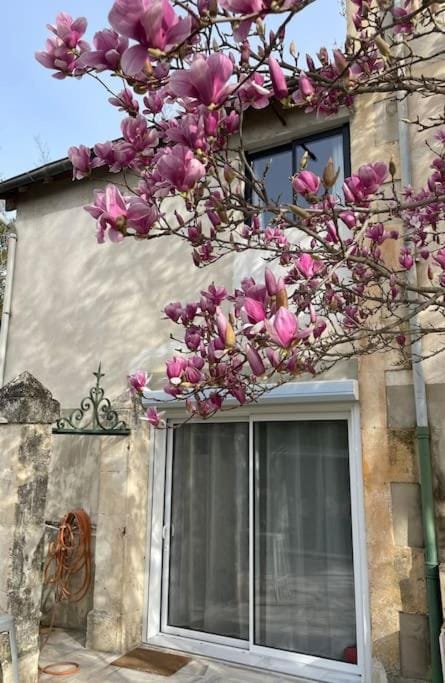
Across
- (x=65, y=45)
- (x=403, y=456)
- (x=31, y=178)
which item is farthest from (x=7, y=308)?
(x=65, y=45)

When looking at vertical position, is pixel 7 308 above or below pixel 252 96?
above

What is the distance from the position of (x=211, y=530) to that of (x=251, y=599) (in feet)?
2.42

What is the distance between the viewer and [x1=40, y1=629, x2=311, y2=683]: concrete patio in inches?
160

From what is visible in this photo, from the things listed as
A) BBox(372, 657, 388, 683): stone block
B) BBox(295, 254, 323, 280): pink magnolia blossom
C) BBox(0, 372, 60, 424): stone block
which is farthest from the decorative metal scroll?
BBox(295, 254, 323, 280): pink magnolia blossom

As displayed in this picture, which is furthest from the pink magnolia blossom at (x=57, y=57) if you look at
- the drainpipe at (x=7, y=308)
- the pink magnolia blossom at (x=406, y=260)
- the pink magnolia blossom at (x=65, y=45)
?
the drainpipe at (x=7, y=308)

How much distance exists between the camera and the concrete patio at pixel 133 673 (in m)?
4.07

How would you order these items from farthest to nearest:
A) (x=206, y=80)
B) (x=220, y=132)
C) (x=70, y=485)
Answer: (x=70, y=485)
(x=220, y=132)
(x=206, y=80)

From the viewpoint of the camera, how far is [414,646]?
3.68 m

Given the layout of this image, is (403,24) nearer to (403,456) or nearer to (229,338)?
(229,338)

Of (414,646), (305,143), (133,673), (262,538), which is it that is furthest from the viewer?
(305,143)

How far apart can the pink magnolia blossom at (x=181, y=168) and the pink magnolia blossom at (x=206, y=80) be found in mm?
174

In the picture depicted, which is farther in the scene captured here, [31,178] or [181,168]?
[31,178]

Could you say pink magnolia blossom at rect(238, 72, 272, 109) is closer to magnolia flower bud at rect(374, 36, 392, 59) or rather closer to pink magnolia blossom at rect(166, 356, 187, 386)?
magnolia flower bud at rect(374, 36, 392, 59)

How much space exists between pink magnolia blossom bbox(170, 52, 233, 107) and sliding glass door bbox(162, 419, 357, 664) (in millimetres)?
3622
